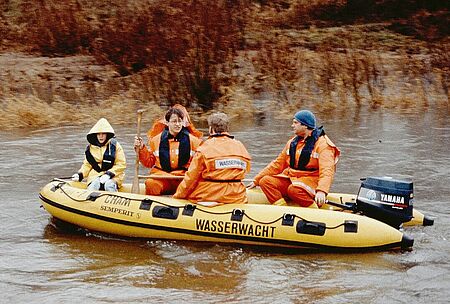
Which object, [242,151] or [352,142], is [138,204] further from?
[352,142]

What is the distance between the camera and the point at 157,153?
8.89 meters

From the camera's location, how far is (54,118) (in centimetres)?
1541

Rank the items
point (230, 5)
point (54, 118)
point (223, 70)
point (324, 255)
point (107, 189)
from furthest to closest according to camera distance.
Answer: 1. point (230, 5)
2. point (223, 70)
3. point (54, 118)
4. point (107, 189)
5. point (324, 255)

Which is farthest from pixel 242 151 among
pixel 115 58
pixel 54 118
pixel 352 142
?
pixel 115 58

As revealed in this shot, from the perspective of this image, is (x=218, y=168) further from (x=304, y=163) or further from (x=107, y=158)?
(x=107, y=158)

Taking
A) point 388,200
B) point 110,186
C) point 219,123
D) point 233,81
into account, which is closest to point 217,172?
point 219,123

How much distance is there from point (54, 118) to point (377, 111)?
574cm

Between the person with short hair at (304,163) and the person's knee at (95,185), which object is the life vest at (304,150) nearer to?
the person with short hair at (304,163)

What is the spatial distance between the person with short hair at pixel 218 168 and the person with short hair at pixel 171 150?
0.60 m

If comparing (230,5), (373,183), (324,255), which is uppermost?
(230,5)

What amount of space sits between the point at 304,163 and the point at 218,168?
0.91 m

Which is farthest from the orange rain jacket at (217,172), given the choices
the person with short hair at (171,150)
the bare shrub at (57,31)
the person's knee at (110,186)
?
the bare shrub at (57,31)

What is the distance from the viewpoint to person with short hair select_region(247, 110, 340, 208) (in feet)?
27.4

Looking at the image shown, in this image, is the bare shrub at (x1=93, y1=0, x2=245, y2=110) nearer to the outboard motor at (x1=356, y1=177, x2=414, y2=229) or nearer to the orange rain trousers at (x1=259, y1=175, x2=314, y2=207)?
the orange rain trousers at (x1=259, y1=175, x2=314, y2=207)
